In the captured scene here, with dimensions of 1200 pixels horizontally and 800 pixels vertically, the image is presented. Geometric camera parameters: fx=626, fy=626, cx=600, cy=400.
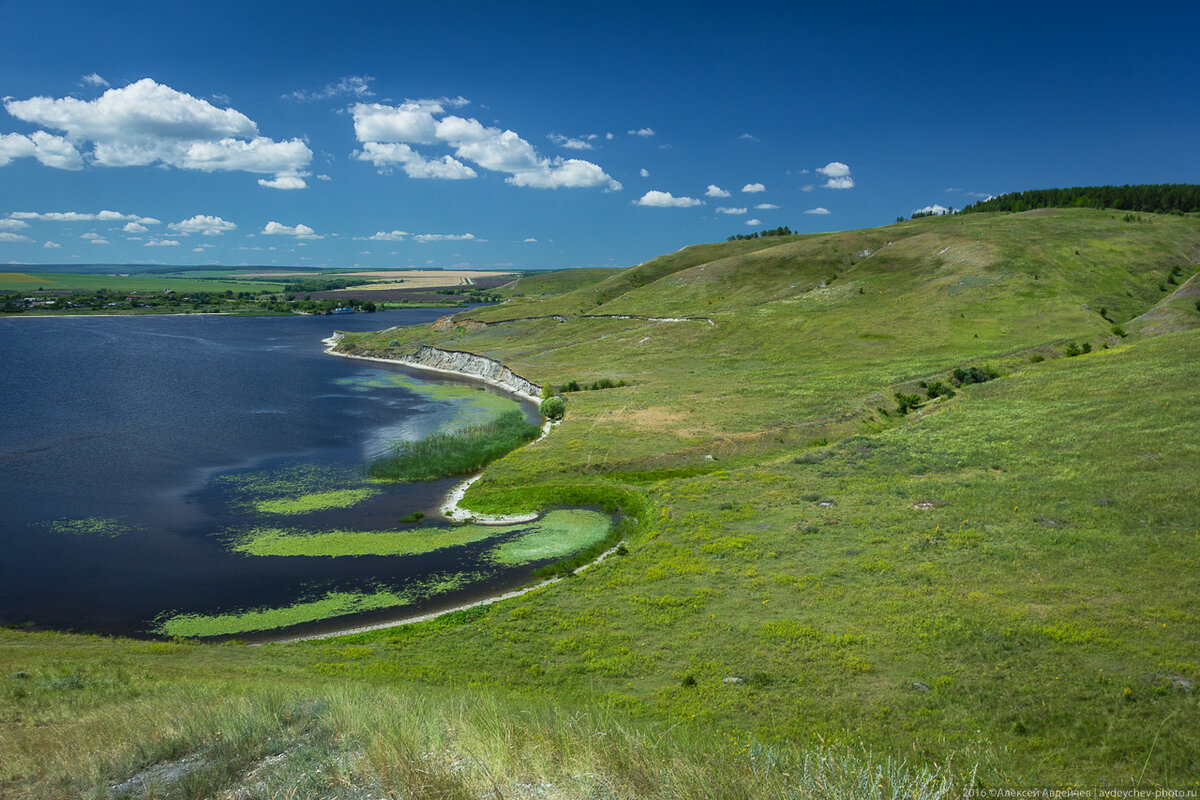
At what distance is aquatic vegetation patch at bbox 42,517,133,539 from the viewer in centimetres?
4569

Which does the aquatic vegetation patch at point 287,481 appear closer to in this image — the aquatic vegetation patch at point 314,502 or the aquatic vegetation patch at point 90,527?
the aquatic vegetation patch at point 314,502

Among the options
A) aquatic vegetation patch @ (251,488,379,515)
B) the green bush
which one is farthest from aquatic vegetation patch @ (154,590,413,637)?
the green bush

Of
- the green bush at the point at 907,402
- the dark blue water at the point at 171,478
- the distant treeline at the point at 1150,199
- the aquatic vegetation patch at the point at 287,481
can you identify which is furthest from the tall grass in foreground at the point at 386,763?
the distant treeline at the point at 1150,199

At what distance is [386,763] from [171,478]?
60345 mm

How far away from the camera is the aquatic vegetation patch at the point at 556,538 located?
42.4m

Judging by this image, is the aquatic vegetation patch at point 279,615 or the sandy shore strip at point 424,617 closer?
the sandy shore strip at point 424,617

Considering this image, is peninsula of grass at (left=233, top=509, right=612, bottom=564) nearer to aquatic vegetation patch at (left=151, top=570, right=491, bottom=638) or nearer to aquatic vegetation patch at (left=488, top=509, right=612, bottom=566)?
aquatic vegetation patch at (left=488, top=509, right=612, bottom=566)

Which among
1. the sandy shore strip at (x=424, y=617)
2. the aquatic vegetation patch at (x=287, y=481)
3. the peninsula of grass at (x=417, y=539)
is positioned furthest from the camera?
the aquatic vegetation patch at (x=287, y=481)

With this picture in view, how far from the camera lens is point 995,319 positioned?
348 feet

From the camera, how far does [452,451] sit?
66438 millimetres

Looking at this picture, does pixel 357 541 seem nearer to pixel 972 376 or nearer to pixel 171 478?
pixel 171 478

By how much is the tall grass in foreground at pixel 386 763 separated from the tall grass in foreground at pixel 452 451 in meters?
47.0

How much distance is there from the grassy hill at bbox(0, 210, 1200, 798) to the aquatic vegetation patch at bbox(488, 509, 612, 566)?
337 centimetres

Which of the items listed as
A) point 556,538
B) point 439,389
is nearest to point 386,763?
point 556,538
